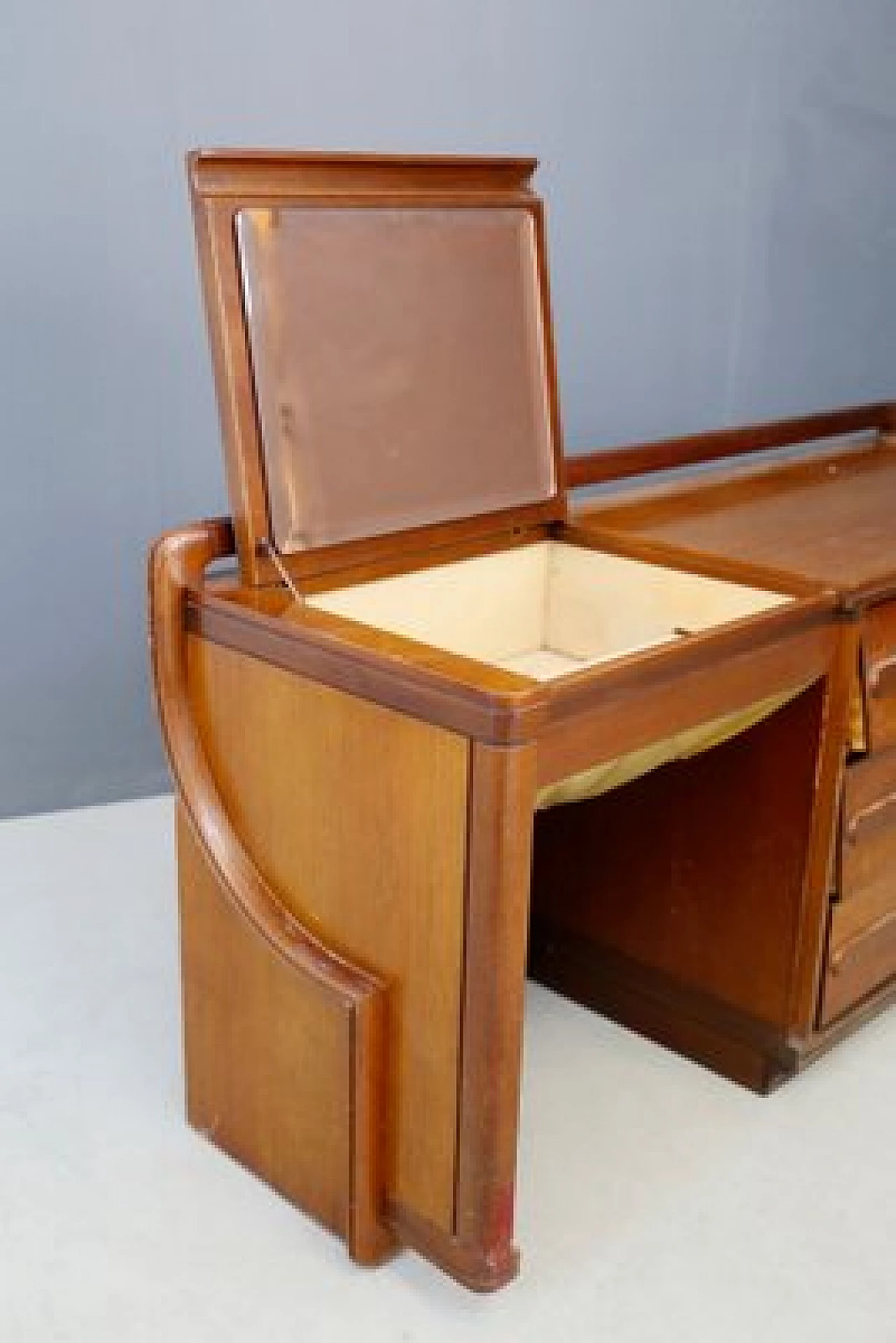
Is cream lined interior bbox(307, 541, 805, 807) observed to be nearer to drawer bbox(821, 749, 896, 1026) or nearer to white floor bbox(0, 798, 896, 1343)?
drawer bbox(821, 749, 896, 1026)

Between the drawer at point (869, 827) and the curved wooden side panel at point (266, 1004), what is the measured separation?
27.5 inches

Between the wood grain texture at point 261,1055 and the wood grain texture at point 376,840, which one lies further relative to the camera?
the wood grain texture at point 261,1055

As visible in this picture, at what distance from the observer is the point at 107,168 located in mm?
2506

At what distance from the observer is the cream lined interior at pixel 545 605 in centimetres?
178

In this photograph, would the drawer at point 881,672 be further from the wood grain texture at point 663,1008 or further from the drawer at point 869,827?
the wood grain texture at point 663,1008

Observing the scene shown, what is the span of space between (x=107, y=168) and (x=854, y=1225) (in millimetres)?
2050

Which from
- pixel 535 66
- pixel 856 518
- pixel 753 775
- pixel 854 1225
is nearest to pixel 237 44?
pixel 535 66

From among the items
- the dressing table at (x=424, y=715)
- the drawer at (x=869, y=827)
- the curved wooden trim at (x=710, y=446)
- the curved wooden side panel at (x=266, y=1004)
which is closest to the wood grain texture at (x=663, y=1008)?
the dressing table at (x=424, y=715)

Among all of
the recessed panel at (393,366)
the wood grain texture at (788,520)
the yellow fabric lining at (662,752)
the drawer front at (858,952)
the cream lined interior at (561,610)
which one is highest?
the recessed panel at (393,366)

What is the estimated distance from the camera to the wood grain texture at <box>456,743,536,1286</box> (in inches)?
53.8

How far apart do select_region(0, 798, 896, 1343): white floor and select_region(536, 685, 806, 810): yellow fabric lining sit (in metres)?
0.50

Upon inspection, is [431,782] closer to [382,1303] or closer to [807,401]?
[382,1303]

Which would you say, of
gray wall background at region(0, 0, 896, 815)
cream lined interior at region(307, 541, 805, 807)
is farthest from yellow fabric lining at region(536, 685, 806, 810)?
gray wall background at region(0, 0, 896, 815)

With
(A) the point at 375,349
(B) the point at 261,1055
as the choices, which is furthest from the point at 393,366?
(B) the point at 261,1055
